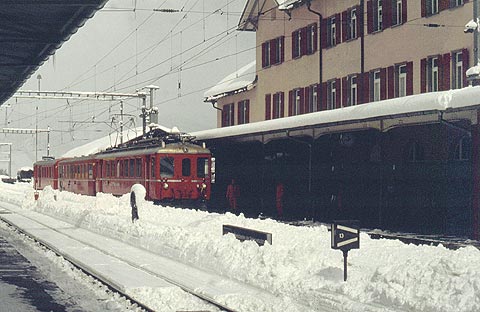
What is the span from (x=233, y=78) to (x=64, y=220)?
16.5 metres

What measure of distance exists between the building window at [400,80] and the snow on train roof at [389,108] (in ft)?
16.0

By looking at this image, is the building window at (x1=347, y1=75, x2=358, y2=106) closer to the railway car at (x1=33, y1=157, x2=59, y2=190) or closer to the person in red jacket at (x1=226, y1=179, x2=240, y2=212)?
the person in red jacket at (x1=226, y1=179, x2=240, y2=212)

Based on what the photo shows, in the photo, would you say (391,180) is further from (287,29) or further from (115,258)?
(287,29)

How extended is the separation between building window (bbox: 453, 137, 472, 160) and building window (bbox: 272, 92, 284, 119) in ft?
51.1

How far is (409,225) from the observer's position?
23.7 m

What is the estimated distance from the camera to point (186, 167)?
32.6m

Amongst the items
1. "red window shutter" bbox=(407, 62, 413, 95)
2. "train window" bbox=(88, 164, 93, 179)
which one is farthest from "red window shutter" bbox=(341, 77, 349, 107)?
"train window" bbox=(88, 164, 93, 179)

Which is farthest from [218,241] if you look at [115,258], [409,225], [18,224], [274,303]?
[18,224]

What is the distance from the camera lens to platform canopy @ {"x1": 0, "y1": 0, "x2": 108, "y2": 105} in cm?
1551

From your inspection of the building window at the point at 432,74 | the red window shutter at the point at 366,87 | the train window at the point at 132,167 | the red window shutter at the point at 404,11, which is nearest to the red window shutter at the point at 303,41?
the red window shutter at the point at 366,87

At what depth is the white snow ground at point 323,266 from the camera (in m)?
10.4

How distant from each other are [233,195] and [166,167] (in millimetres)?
3317

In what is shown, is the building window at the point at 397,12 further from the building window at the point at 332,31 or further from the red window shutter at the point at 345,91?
the building window at the point at 332,31

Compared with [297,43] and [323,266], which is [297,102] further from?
[323,266]
